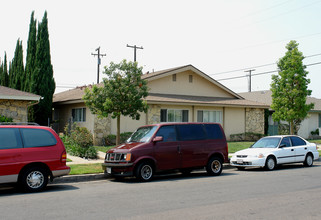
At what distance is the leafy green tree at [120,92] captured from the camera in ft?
49.2

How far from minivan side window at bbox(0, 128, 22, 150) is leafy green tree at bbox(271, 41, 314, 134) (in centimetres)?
1853

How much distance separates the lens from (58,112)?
1189 inches

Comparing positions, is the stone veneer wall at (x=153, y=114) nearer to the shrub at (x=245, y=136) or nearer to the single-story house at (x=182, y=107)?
the single-story house at (x=182, y=107)

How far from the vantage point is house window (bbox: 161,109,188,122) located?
25.2 meters

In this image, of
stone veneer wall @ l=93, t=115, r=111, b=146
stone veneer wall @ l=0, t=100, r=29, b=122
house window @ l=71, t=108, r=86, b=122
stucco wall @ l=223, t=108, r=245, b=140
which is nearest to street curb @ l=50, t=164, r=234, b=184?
stone veneer wall @ l=0, t=100, r=29, b=122

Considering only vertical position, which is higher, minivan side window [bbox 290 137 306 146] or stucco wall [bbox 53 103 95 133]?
stucco wall [bbox 53 103 95 133]

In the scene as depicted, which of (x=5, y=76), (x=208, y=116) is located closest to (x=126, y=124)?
(x=208, y=116)

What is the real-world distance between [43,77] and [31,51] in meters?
2.40

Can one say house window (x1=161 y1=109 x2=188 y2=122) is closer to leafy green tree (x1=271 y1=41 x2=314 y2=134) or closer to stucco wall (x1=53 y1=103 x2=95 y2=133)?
stucco wall (x1=53 y1=103 x2=95 y2=133)

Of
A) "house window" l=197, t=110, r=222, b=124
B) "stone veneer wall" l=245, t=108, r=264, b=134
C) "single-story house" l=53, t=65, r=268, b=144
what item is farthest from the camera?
"stone veneer wall" l=245, t=108, r=264, b=134

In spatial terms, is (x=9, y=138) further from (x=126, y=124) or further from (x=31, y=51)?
(x=31, y=51)

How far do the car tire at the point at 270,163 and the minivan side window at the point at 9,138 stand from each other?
948 cm

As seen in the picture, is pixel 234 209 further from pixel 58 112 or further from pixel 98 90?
pixel 58 112

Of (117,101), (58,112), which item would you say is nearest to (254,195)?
(117,101)
